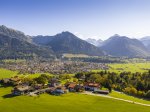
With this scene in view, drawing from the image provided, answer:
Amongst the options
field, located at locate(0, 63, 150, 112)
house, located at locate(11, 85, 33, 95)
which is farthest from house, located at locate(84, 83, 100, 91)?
house, located at locate(11, 85, 33, 95)

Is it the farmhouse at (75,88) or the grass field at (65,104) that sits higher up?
the farmhouse at (75,88)

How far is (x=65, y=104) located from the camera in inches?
4894

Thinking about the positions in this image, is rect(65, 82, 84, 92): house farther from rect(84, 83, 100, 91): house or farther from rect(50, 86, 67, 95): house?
rect(50, 86, 67, 95): house

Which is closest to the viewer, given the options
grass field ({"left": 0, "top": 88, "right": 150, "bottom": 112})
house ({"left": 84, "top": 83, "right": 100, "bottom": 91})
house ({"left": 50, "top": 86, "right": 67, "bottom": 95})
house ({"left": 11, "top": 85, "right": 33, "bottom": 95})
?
grass field ({"left": 0, "top": 88, "right": 150, "bottom": 112})

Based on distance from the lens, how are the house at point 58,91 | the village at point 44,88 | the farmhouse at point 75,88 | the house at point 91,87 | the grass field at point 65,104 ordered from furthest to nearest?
the house at point 91,87 < the farmhouse at point 75,88 < the house at point 58,91 < the village at point 44,88 < the grass field at point 65,104

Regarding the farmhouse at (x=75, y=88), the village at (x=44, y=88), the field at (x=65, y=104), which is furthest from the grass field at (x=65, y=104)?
the farmhouse at (x=75, y=88)

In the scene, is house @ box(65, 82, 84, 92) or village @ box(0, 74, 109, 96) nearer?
village @ box(0, 74, 109, 96)

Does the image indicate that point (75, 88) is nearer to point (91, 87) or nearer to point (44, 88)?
point (91, 87)

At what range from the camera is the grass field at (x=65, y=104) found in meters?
117

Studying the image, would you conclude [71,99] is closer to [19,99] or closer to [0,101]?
[19,99]

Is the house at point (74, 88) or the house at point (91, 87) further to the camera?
the house at point (91, 87)

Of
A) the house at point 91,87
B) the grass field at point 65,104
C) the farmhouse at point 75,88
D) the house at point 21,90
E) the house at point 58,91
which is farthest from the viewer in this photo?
the house at point 91,87

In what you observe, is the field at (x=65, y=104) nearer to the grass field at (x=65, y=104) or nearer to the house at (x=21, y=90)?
the grass field at (x=65, y=104)

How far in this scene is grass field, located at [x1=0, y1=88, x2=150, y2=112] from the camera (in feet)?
385
